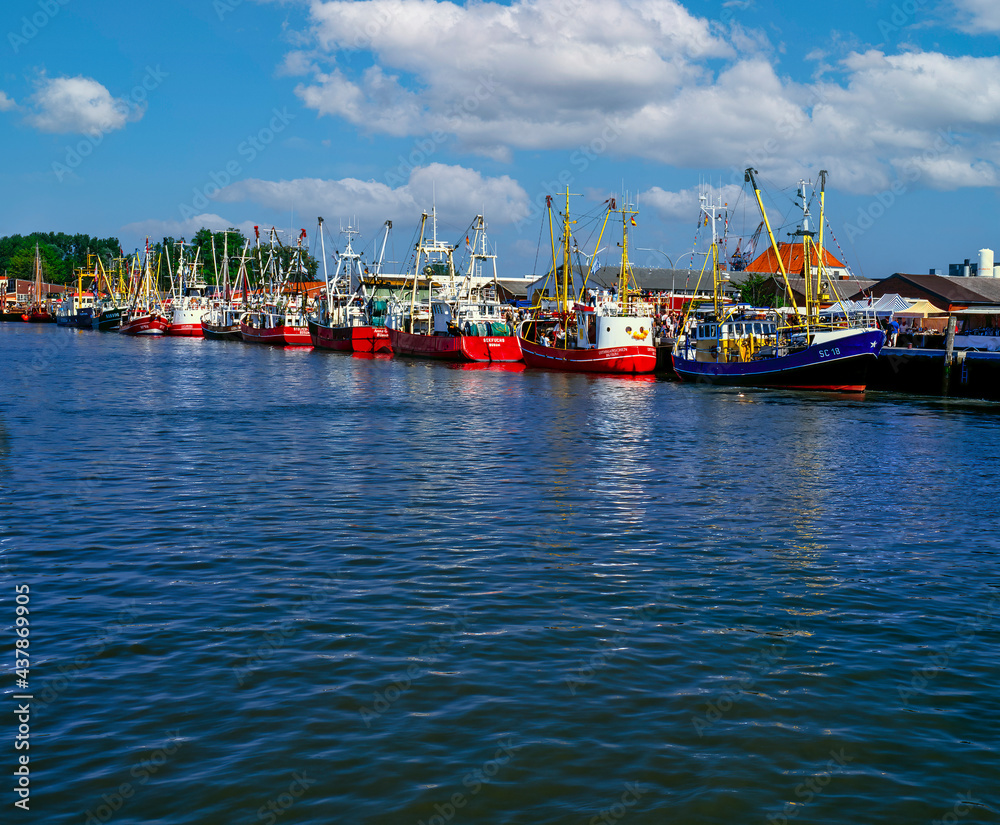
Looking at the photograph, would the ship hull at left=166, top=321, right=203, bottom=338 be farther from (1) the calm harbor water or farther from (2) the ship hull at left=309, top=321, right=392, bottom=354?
(1) the calm harbor water

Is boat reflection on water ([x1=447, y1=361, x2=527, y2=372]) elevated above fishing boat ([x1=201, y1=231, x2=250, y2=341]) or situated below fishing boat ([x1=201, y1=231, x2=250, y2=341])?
below

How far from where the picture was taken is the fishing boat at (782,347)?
57219mm

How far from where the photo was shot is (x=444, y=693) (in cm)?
1088

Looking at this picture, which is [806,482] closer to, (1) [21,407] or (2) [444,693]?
(2) [444,693]

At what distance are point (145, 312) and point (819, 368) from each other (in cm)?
13652

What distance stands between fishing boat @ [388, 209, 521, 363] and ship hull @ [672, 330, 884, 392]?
26111 mm

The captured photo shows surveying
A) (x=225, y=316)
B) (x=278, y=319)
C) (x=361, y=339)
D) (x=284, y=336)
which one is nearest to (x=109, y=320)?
(x=225, y=316)

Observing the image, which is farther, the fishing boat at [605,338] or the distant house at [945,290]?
the distant house at [945,290]

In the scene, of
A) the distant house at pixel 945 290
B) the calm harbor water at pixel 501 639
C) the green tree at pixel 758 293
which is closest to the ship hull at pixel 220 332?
the green tree at pixel 758 293

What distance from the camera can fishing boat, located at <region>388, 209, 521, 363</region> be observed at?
3359 inches

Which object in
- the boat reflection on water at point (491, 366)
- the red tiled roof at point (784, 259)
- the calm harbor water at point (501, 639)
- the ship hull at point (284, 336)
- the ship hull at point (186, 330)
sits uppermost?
the red tiled roof at point (784, 259)

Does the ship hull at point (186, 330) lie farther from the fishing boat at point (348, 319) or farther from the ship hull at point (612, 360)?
the ship hull at point (612, 360)

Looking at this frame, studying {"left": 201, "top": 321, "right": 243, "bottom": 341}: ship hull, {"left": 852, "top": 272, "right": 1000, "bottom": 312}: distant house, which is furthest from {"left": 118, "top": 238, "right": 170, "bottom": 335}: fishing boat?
{"left": 852, "top": 272, "right": 1000, "bottom": 312}: distant house

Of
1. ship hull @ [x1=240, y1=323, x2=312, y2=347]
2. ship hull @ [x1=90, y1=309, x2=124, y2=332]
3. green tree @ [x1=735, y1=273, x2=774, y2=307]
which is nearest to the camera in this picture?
green tree @ [x1=735, y1=273, x2=774, y2=307]
